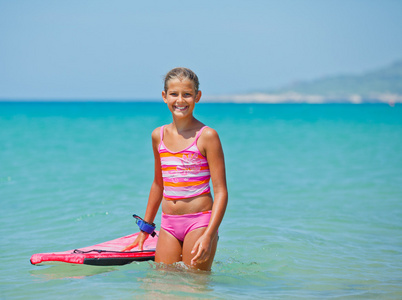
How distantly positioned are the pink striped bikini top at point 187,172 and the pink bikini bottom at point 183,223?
5.8 inches

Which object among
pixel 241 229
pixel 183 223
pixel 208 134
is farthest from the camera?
pixel 241 229

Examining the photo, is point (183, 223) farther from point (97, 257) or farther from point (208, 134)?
point (97, 257)

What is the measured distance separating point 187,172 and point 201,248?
57 centimetres

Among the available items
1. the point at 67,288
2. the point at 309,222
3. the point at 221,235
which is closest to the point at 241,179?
the point at 309,222

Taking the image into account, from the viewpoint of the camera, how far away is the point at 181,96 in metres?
3.79

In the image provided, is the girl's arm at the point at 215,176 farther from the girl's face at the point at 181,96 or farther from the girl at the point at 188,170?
the girl's face at the point at 181,96

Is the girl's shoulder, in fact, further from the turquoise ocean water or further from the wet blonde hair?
the turquoise ocean water

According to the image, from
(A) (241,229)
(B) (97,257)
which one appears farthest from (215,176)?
(A) (241,229)

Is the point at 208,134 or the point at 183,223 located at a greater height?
the point at 208,134

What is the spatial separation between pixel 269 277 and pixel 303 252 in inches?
45.7

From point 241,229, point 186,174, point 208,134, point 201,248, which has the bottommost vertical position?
point 241,229

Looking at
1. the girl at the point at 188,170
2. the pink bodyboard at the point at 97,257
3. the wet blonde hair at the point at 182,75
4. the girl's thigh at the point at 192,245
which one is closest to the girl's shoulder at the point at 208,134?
the girl at the point at 188,170

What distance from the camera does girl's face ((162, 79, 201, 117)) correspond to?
3.78 metres

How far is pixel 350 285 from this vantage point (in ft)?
14.8
